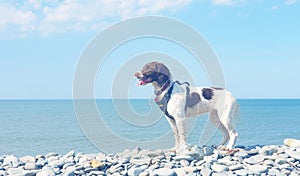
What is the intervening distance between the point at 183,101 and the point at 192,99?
0.59 ft

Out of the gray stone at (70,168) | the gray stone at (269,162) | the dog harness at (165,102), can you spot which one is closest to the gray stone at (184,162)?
the dog harness at (165,102)

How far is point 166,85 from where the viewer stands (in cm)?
609

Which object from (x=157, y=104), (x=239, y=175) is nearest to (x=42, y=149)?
(x=157, y=104)

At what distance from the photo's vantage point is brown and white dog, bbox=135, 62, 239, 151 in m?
6.00

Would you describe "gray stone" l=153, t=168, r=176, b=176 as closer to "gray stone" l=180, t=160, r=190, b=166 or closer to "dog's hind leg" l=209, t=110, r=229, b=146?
"gray stone" l=180, t=160, r=190, b=166

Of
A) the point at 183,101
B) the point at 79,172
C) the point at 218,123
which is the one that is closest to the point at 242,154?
the point at 218,123

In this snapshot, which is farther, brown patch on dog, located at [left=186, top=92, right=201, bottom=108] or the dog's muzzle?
brown patch on dog, located at [left=186, top=92, right=201, bottom=108]

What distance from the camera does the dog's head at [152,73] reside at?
19.6 feet

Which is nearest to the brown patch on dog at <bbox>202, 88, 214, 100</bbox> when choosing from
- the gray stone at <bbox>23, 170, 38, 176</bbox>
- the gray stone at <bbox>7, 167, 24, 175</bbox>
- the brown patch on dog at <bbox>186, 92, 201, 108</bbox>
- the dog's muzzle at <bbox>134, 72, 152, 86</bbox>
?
the brown patch on dog at <bbox>186, 92, 201, 108</bbox>

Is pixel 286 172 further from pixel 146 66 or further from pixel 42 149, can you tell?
pixel 42 149

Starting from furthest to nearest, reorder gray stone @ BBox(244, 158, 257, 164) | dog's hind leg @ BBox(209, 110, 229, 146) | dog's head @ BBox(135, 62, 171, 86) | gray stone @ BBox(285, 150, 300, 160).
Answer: dog's hind leg @ BBox(209, 110, 229, 146) → dog's head @ BBox(135, 62, 171, 86) → gray stone @ BBox(285, 150, 300, 160) → gray stone @ BBox(244, 158, 257, 164)

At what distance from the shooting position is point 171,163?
5559 millimetres

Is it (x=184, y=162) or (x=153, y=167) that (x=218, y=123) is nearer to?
(x=184, y=162)

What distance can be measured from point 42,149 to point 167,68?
441 inches
